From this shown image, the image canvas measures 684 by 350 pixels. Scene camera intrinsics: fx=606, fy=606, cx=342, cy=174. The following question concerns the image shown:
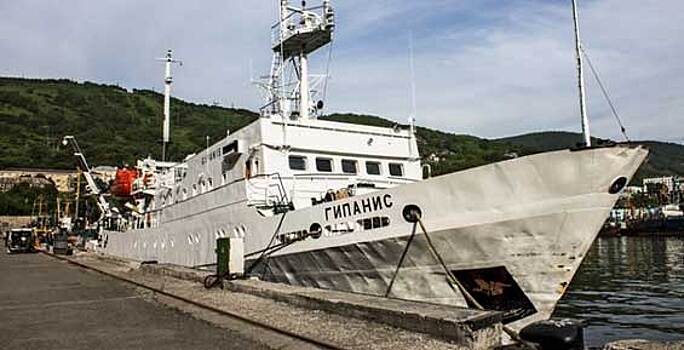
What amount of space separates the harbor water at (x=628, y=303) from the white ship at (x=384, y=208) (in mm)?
4962

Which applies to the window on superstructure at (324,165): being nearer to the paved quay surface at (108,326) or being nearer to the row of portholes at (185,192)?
the row of portholes at (185,192)

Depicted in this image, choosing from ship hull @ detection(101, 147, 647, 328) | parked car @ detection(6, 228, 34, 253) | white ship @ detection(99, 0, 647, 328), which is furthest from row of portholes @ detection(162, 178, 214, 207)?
parked car @ detection(6, 228, 34, 253)

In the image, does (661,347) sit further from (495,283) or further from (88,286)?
(88,286)

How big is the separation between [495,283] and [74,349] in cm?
604

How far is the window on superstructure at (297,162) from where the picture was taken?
49.0ft

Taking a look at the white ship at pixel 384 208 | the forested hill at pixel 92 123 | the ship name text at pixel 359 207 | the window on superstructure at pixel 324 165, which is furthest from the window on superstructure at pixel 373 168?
the forested hill at pixel 92 123

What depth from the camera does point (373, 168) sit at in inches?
625

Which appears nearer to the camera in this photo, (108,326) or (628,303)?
(108,326)

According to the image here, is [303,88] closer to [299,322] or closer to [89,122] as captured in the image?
[299,322]

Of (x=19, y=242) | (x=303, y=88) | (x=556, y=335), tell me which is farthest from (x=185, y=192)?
(x=19, y=242)

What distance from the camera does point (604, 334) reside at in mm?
14148

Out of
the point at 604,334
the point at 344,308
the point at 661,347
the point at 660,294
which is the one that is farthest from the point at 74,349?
the point at 660,294

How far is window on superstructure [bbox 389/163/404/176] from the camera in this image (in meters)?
16.1

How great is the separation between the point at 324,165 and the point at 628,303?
1140 centimetres
